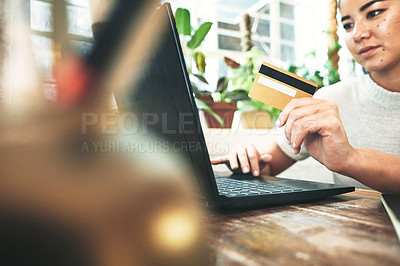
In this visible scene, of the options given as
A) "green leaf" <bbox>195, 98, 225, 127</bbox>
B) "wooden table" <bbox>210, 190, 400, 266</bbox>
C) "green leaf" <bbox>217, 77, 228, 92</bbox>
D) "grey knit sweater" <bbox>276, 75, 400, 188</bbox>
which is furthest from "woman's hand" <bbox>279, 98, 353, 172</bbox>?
"green leaf" <bbox>217, 77, 228, 92</bbox>

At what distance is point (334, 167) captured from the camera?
1.88ft

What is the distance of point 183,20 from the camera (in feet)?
4.26

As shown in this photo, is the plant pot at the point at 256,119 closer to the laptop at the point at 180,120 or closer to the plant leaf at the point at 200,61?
the plant leaf at the point at 200,61

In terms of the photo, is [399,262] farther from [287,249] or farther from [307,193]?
[307,193]

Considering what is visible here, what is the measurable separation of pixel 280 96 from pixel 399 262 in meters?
0.35

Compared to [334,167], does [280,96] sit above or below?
above

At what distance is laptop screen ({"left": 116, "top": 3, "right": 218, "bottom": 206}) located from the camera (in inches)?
14.0

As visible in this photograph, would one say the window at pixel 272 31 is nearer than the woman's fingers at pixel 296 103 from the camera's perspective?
No

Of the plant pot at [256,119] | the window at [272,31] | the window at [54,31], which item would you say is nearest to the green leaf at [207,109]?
the plant pot at [256,119]

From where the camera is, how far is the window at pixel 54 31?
1036 millimetres

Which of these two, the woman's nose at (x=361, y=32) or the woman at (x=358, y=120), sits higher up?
the woman's nose at (x=361, y=32)

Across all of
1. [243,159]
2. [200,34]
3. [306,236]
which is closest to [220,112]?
[200,34]

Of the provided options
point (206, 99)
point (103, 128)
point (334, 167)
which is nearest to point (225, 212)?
point (334, 167)

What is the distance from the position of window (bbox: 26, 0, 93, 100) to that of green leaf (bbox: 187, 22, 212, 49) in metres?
0.44
